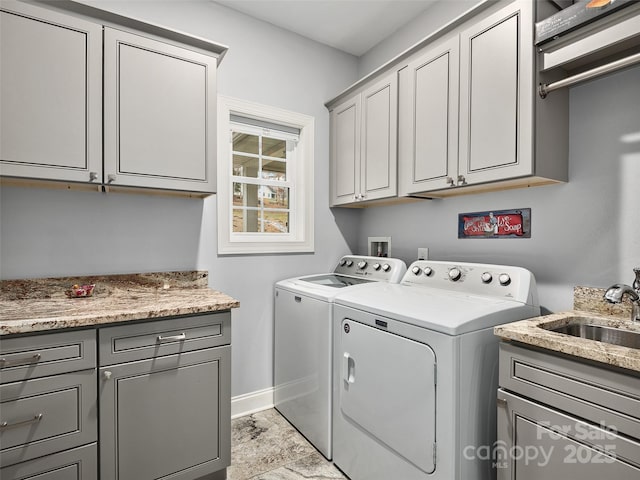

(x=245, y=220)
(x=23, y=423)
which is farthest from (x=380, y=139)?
(x=23, y=423)

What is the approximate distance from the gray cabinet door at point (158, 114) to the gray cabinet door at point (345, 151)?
110cm

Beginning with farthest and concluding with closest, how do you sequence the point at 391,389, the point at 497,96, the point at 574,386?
the point at 497,96 < the point at 391,389 < the point at 574,386

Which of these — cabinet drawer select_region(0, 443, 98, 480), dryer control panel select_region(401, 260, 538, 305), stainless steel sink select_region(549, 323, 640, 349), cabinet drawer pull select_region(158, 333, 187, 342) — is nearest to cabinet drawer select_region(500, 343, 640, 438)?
stainless steel sink select_region(549, 323, 640, 349)

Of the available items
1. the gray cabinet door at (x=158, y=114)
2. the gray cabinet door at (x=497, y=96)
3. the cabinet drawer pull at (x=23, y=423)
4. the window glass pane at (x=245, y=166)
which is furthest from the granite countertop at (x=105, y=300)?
the gray cabinet door at (x=497, y=96)

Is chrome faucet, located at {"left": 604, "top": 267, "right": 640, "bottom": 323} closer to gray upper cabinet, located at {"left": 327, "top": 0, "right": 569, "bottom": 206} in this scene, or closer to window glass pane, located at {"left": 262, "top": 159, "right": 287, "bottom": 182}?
gray upper cabinet, located at {"left": 327, "top": 0, "right": 569, "bottom": 206}

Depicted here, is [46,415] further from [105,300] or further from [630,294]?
[630,294]

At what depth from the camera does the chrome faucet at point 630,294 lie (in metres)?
1.32

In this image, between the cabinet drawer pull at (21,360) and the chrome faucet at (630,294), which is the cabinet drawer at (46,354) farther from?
the chrome faucet at (630,294)

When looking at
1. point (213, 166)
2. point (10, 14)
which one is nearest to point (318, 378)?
point (213, 166)

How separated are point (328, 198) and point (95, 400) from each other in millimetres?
2101

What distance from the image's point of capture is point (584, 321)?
5.00 ft

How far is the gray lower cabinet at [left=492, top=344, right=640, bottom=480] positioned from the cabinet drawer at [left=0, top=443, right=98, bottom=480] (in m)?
1.70

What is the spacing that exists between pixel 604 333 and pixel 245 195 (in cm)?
234

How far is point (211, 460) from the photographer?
69.0 inches
